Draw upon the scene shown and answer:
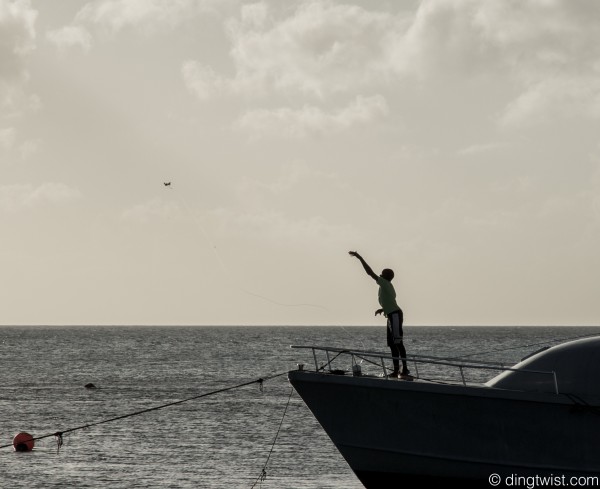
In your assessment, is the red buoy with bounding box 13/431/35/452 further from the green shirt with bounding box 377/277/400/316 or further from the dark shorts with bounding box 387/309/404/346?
the green shirt with bounding box 377/277/400/316

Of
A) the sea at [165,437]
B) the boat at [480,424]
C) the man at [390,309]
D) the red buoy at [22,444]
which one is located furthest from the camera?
the red buoy at [22,444]

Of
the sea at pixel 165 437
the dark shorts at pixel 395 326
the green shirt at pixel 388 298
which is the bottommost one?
the sea at pixel 165 437

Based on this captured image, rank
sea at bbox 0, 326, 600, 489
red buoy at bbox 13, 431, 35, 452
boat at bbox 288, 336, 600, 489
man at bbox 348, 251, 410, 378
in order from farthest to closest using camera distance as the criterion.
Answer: red buoy at bbox 13, 431, 35, 452
sea at bbox 0, 326, 600, 489
man at bbox 348, 251, 410, 378
boat at bbox 288, 336, 600, 489

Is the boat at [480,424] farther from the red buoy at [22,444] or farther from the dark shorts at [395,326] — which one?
the red buoy at [22,444]

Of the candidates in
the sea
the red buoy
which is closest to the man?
the sea

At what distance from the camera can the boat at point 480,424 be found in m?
17.9

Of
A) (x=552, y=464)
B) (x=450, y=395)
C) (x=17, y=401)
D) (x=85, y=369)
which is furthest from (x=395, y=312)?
(x=85, y=369)

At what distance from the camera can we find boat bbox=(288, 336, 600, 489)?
17906mm

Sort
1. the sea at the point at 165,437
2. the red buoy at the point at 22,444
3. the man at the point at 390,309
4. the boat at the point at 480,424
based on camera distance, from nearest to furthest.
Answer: the boat at the point at 480,424, the man at the point at 390,309, the sea at the point at 165,437, the red buoy at the point at 22,444

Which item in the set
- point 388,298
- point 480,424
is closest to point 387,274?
point 388,298

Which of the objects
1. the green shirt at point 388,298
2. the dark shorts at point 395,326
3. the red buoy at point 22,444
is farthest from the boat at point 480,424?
the red buoy at point 22,444

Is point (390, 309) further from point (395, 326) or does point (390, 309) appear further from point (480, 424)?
point (480, 424)

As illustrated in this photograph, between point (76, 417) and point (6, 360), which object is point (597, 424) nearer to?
point (76, 417)

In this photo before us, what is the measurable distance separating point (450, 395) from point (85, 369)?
250ft
